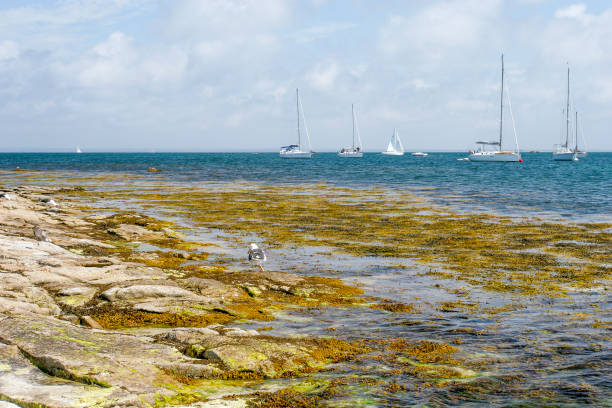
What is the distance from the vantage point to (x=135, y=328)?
11672 mm

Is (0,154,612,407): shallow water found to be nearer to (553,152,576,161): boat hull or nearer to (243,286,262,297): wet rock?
(243,286,262,297): wet rock

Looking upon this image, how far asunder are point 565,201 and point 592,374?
37253 mm

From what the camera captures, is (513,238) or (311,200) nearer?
(513,238)

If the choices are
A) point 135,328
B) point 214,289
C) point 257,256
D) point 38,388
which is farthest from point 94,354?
point 257,256

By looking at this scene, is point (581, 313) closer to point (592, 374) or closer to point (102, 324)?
point (592, 374)

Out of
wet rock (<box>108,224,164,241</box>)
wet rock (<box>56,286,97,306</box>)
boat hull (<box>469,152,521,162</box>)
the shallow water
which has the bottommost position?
the shallow water

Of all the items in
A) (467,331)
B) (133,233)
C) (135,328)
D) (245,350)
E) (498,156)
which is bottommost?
(467,331)

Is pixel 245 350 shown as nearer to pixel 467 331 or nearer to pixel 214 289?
pixel 214 289

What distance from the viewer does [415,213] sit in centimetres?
3462

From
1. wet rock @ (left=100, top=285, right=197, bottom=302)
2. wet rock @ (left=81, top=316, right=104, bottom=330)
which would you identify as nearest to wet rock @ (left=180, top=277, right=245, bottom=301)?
wet rock @ (left=100, top=285, right=197, bottom=302)

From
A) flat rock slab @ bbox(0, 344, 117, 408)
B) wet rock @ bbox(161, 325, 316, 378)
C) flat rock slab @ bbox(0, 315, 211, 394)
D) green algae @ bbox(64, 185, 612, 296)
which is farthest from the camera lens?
green algae @ bbox(64, 185, 612, 296)

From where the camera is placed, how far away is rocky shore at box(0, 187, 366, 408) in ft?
26.0

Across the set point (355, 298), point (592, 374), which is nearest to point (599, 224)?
point (355, 298)

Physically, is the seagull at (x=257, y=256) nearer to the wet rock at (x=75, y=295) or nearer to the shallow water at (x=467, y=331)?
the shallow water at (x=467, y=331)
